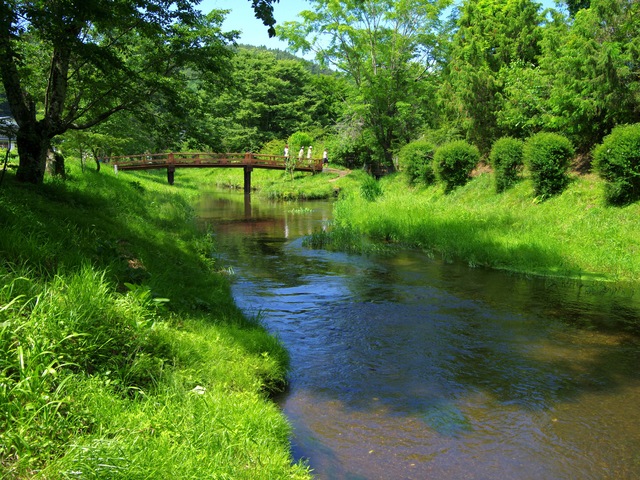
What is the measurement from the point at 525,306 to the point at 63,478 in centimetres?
854

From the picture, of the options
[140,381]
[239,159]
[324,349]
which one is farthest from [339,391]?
[239,159]

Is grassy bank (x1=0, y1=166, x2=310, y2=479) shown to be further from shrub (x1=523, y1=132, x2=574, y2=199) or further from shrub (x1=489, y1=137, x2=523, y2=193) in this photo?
shrub (x1=489, y1=137, x2=523, y2=193)

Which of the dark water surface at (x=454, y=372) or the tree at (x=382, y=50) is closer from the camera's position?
the dark water surface at (x=454, y=372)

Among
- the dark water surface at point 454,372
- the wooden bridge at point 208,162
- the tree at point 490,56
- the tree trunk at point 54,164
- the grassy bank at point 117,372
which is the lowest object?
the dark water surface at point 454,372

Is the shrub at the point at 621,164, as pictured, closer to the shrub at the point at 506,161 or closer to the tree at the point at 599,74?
the tree at the point at 599,74

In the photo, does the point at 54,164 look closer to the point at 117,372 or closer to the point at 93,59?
the point at 93,59

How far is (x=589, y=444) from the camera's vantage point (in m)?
5.03

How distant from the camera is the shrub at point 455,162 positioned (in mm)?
20500

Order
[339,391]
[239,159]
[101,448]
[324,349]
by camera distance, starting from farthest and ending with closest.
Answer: [239,159]
[324,349]
[339,391]
[101,448]

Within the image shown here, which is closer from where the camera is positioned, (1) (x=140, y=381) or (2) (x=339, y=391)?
(1) (x=140, y=381)

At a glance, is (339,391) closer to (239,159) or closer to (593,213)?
(593,213)

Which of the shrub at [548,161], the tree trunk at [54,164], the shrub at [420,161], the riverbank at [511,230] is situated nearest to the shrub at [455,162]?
the riverbank at [511,230]

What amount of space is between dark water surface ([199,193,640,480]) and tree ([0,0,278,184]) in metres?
4.72

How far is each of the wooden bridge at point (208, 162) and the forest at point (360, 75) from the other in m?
3.87
